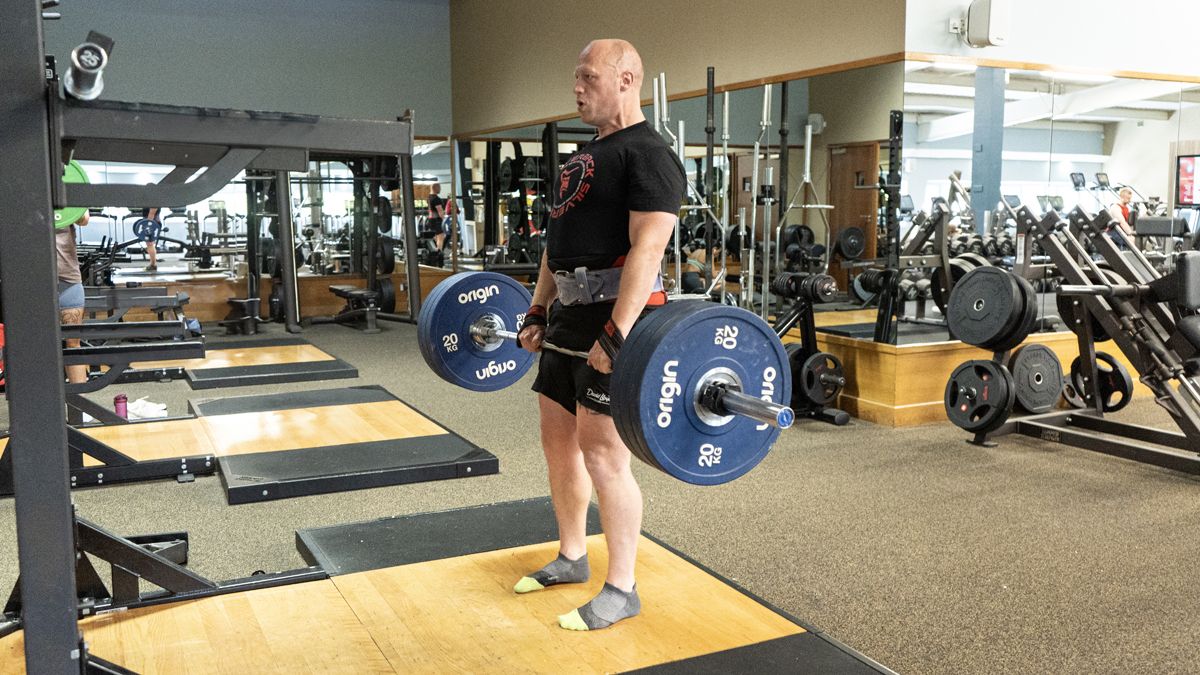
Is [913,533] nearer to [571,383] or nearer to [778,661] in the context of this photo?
[778,661]

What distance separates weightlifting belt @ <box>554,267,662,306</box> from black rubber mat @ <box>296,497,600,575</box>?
0.94 metres

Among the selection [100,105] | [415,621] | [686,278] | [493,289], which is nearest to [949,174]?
[686,278]

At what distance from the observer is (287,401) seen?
4832 mm

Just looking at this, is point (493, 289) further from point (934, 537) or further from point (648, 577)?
point (934, 537)

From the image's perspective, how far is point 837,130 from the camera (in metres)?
5.10

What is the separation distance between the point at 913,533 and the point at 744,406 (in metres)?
1.73

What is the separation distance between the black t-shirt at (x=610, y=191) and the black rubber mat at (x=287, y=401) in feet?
9.40

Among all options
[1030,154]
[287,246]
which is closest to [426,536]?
[1030,154]

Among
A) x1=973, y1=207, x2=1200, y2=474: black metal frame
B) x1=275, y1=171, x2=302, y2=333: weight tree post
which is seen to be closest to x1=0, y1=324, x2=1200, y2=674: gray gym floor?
x1=973, y1=207, x2=1200, y2=474: black metal frame

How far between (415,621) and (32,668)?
0.86 metres

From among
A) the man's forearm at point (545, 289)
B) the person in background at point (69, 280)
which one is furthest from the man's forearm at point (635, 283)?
the person in background at point (69, 280)

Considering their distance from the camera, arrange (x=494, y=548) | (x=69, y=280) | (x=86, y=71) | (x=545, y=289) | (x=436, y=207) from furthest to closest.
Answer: (x=436, y=207), (x=69, y=280), (x=494, y=548), (x=545, y=289), (x=86, y=71)

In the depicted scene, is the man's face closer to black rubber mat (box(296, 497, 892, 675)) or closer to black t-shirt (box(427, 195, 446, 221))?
black rubber mat (box(296, 497, 892, 675))

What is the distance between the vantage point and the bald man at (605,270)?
205cm
